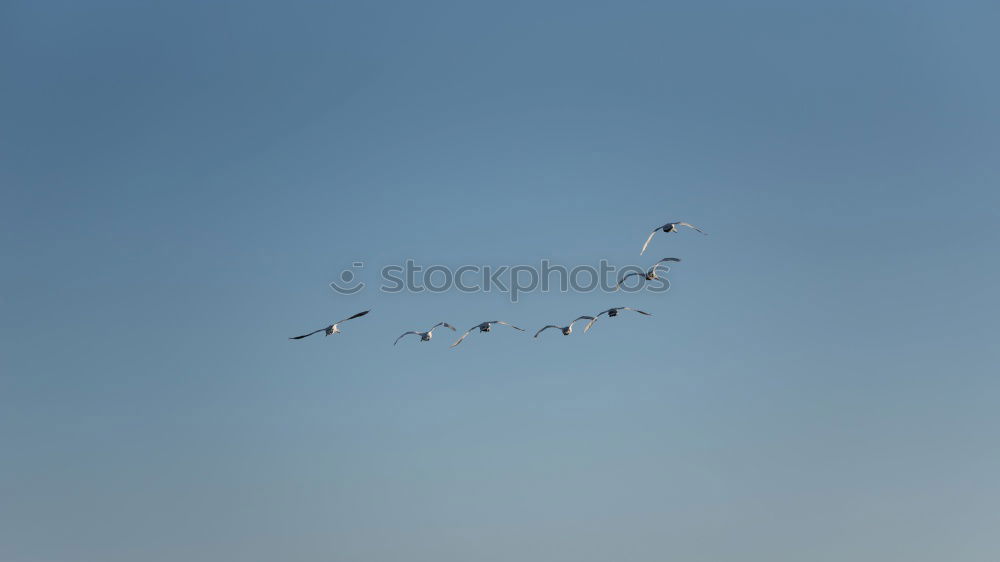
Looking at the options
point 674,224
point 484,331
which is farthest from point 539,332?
point 674,224

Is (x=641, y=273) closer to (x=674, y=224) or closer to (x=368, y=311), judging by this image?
(x=674, y=224)

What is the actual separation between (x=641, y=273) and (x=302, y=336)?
89.6ft

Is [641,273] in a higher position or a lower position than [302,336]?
higher

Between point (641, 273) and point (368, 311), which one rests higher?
point (641, 273)

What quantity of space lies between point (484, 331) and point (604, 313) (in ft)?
32.7

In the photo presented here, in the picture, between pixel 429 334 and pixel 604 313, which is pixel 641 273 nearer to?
pixel 604 313

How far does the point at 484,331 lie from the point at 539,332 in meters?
4.78

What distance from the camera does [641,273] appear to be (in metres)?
93.9

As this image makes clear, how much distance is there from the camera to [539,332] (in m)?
96.9

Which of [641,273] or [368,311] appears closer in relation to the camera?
[368,311]

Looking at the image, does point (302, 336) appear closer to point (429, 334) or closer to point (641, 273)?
point (429, 334)

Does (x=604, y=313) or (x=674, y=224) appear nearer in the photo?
(x=674, y=224)

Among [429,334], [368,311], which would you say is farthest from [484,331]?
[368,311]

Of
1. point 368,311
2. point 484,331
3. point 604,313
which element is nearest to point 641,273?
point 604,313
